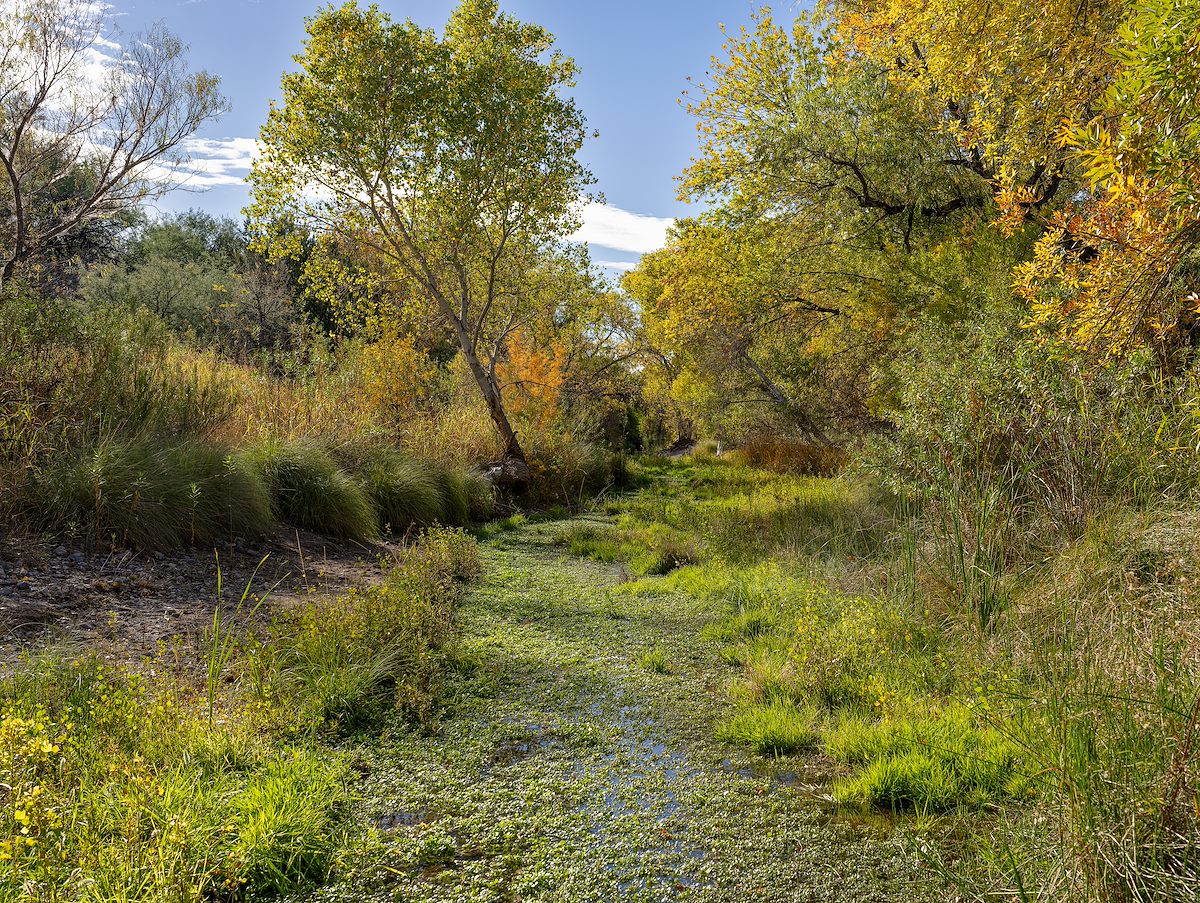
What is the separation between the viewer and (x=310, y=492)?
721 cm

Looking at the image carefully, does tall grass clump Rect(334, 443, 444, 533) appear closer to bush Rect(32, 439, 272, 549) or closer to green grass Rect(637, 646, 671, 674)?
bush Rect(32, 439, 272, 549)

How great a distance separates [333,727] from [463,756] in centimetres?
69

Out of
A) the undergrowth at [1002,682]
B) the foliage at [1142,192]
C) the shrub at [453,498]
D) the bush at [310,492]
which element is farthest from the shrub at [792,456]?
the bush at [310,492]

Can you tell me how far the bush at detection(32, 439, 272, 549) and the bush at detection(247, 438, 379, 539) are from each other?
54 cm

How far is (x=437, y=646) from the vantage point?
457 centimetres

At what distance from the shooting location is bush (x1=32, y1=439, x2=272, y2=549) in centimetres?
509

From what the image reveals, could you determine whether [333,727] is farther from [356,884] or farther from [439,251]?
[439,251]

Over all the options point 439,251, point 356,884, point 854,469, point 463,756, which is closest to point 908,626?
point 463,756

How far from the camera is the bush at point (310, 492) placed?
710 cm

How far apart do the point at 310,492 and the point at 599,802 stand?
5308mm

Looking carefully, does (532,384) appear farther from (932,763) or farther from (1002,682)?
(932,763)

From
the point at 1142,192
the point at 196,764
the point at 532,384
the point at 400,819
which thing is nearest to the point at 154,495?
the point at 196,764

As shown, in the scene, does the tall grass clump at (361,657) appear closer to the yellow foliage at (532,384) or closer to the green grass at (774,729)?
the green grass at (774,729)

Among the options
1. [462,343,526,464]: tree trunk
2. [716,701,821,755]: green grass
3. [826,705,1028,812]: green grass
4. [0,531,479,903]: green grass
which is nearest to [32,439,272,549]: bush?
[0,531,479,903]: green grass
